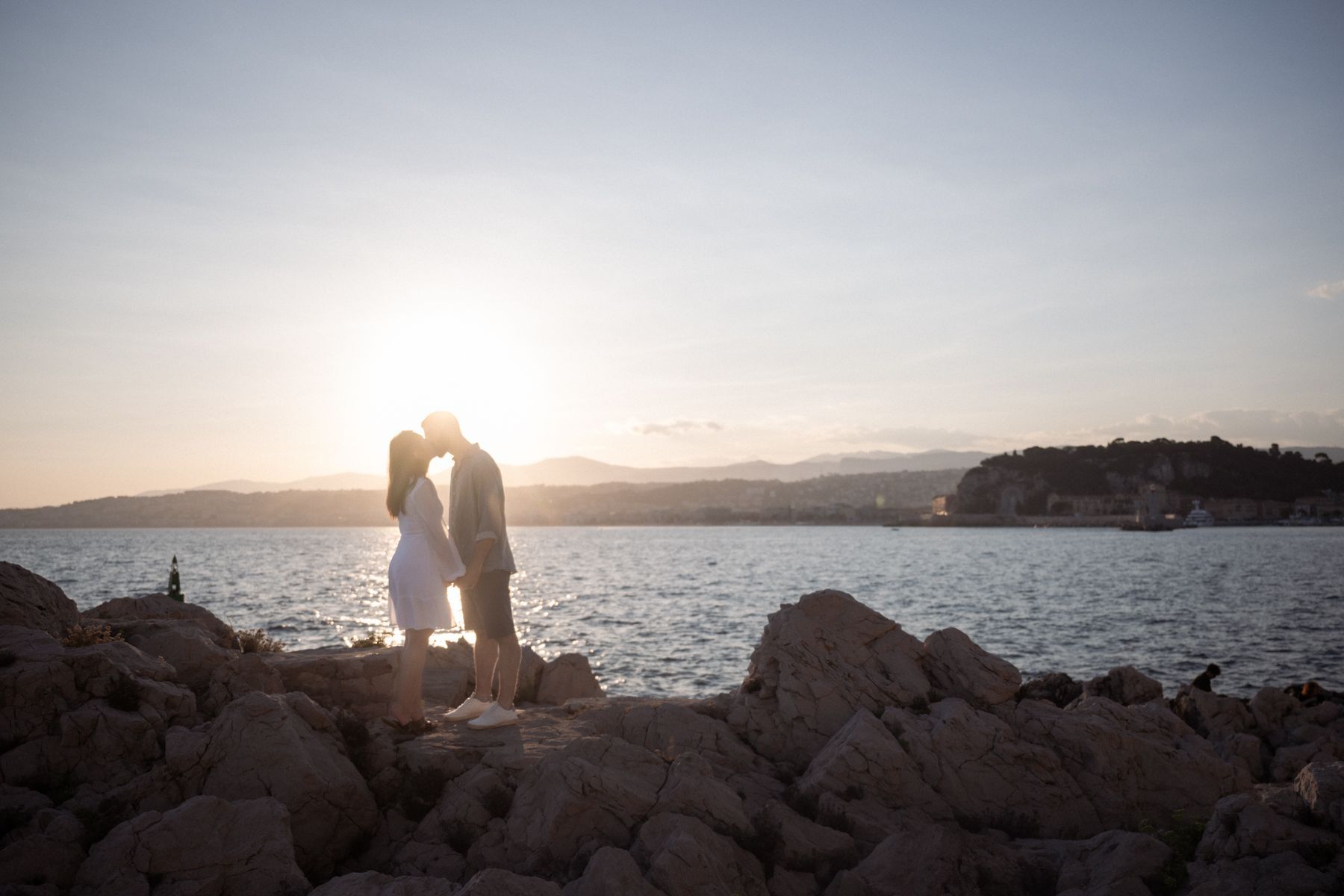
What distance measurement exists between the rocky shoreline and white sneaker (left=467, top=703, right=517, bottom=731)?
112mm

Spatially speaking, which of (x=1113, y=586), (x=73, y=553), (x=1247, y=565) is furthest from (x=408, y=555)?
(x=73, y=553)

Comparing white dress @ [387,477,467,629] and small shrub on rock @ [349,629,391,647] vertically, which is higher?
white dress @ [387,477,467,629]

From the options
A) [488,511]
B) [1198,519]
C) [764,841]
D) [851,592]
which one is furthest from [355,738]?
[1198,519]

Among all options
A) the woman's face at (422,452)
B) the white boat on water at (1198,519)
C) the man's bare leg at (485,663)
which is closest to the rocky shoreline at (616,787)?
the man's bare leg at (485,663)

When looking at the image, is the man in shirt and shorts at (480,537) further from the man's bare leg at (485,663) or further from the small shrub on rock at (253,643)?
the small shrub on rock at (253,643)

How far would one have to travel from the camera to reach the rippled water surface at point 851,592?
26516 mm

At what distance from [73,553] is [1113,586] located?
295 ft

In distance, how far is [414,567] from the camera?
8.38m

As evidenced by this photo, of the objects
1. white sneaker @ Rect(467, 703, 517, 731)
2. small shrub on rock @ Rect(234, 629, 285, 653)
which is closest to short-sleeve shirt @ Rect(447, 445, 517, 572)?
white sneaker @ Rect(467, 703, 517, 731)

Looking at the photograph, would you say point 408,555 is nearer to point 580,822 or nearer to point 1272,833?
point 580,822

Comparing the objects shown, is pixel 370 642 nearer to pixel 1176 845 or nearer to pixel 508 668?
pixel 508 668

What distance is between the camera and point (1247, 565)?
6750 centimetres

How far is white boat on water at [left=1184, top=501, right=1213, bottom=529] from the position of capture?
15564 centimetres

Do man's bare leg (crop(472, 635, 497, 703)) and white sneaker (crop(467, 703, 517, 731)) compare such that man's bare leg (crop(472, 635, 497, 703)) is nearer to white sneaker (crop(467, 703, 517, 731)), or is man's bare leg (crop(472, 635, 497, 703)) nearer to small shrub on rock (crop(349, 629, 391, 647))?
white sneaker (crop(467, 703, 517, 731))
